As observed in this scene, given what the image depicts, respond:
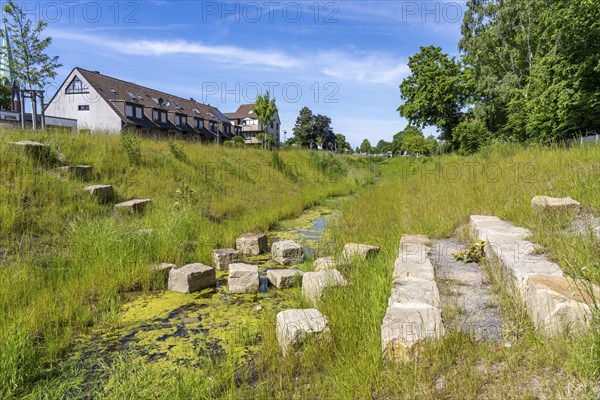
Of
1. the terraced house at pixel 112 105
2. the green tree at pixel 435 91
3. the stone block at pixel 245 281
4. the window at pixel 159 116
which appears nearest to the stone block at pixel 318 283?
the stone block at pixel 245 281

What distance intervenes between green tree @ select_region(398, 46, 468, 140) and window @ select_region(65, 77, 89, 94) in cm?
2664

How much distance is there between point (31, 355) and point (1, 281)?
1473 mm

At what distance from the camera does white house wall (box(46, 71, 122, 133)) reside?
27.8 m

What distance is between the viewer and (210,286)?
14.9 ft

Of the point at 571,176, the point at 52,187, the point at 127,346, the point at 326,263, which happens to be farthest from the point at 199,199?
the point at 571,176

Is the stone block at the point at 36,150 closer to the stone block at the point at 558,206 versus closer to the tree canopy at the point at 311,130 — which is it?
the stone block at the point at 558,206

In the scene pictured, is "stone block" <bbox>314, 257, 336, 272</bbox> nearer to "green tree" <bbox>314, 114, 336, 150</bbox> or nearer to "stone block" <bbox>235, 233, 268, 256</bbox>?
"stone block" <bbox>235, 233, 268, 256</bbox>

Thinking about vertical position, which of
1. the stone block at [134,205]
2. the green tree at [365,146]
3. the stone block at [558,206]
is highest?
the green tree at [365,146]

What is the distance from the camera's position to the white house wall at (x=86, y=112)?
2777 centimetres

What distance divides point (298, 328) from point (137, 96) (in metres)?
35.1

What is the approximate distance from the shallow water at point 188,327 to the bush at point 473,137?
18596 millimetres

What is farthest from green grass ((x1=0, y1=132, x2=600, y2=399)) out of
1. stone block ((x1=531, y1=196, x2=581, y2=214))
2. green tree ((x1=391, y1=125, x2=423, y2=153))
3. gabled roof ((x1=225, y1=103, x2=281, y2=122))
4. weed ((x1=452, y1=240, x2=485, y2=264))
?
gabled roof ((x1=225, y1=103, x2=281, y2=122))

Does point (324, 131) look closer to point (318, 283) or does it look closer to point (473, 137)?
point (473, 137)

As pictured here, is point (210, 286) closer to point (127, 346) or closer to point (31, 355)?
point (127, 346)
